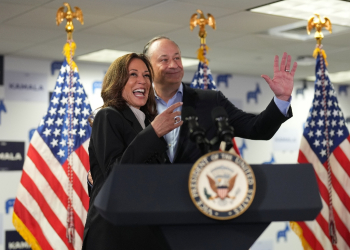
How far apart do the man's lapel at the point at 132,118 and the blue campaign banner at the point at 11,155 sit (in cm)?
478

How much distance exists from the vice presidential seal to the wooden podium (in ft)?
0.08

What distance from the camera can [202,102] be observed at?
2051mm

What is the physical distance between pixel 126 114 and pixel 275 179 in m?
0.67

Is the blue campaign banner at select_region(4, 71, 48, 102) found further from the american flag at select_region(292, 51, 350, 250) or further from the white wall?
the american flag at select_region(292, 51, 350, 250)

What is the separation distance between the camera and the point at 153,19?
15.5ft

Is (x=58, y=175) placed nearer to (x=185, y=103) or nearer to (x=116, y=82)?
(x=185, y=103)

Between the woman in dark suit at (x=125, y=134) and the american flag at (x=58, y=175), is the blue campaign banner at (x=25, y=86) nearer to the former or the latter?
the american flag at (x=58, y=175)

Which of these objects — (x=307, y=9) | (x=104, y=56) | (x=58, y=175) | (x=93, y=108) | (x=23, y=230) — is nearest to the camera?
(x=23, y=230)

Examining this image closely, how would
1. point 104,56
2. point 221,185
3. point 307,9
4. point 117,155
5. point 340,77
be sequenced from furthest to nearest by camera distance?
point 340,77
point 104,56
point 307,9
point 117,155
point 221,185

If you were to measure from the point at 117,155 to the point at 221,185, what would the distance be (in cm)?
50

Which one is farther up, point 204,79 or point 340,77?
point 340,77

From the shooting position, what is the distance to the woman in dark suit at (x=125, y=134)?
1.39 m

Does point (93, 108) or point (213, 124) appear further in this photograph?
point (93, 108)

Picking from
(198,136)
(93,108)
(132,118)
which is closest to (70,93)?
(93,108)
